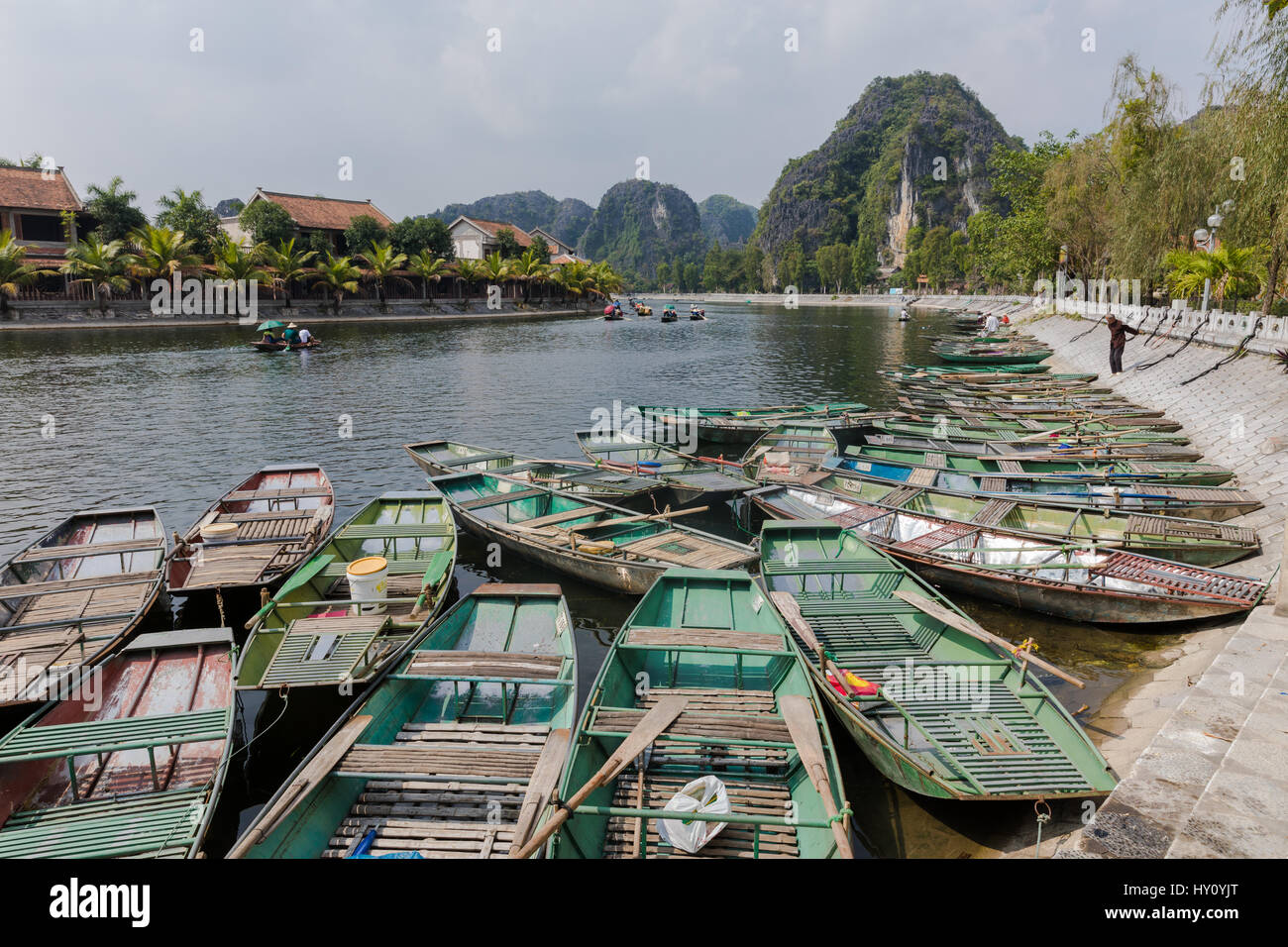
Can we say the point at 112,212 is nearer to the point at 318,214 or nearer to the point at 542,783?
the point at 318,214

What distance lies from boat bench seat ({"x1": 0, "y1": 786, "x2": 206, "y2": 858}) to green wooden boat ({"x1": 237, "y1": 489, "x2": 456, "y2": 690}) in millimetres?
1939

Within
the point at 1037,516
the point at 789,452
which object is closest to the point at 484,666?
the point at 1037,516

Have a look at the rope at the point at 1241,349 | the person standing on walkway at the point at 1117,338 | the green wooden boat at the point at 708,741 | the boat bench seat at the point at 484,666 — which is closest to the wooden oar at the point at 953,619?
the green wooden boat at the point at 708,741

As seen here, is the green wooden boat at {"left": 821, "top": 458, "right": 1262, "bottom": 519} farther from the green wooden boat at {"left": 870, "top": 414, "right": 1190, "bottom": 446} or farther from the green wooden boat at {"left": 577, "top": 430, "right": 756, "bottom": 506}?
the green wooden boat at {"left": 870, "top": 414, "right": 1190, "bottom": 446}

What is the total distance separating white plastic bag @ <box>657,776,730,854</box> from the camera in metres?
6.65

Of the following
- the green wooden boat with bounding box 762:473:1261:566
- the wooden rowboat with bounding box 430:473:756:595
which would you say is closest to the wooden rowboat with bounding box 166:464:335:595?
the wooden rowboat with bounding box 430:473:756:595

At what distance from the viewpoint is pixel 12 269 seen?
53938 millimetres

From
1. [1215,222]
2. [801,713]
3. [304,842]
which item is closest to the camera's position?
[304,842]

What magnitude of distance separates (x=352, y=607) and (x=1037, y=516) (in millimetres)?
14157

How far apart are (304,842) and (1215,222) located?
33.5 metres

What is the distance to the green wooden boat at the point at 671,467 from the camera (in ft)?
57.9
